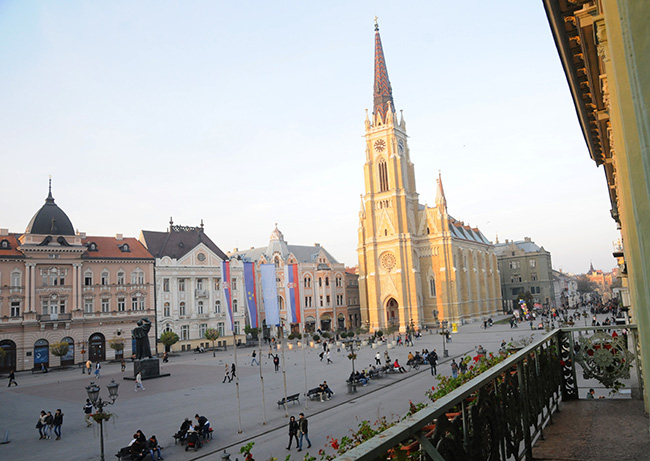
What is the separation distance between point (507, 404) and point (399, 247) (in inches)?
2698

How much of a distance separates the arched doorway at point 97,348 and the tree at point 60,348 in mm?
4351

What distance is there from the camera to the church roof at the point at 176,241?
6297cm

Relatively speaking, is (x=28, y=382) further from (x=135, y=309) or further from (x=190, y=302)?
(x=190, y=302)

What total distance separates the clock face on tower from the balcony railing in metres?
70.2

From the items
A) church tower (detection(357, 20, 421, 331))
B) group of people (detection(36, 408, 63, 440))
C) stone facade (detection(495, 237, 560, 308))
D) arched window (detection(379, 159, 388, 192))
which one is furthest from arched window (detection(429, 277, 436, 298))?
group of people (detection(36, 408, 63, 440))

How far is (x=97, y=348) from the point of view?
53188 millimetres

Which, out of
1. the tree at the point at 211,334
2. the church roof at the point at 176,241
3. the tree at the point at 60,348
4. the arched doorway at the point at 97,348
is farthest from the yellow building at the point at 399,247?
the tree at the point at 60,348

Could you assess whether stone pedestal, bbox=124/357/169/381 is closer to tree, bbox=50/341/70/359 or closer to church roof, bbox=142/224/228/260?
tree, bbox=50/341/70/359

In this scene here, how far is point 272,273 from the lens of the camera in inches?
985

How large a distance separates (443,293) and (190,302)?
37138 mm

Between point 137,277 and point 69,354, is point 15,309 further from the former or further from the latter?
point 137,277

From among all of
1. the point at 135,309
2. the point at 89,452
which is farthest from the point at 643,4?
the point at 135,309

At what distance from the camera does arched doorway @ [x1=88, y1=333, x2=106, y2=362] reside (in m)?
52.4

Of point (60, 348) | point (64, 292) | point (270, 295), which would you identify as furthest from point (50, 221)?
point (270, 295)
